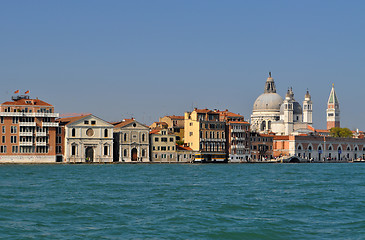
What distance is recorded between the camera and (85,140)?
82.2 metres

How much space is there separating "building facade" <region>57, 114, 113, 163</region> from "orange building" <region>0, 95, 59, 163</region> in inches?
59.9

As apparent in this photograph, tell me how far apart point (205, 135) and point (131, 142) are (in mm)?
10879

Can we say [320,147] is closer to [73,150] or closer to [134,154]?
[134,154]

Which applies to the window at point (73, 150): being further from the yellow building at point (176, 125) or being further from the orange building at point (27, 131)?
the yellow building at point (176, 125)

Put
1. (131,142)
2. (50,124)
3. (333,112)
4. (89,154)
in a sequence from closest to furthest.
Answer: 1. (50,124)
2. (89,154)
3. (131,142)
4. (333,112)

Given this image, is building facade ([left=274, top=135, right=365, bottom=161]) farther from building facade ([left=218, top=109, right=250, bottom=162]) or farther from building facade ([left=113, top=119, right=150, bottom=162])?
building facade ([left=113, top=119, right=150, bottom=162])

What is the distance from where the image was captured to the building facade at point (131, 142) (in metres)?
85.9

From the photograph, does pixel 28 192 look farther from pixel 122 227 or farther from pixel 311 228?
pixel 311 228

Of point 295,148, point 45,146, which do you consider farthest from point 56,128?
point 295,148

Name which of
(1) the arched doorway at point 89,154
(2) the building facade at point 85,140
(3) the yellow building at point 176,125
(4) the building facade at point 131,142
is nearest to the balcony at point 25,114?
(2) the building facade at point 85,140

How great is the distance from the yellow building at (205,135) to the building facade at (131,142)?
24.4 feet

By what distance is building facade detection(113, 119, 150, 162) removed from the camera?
282 ft

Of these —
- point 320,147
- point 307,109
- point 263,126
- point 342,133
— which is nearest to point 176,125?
point 320,147

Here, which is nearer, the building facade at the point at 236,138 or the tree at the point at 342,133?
the building facade at the point at 236,138
